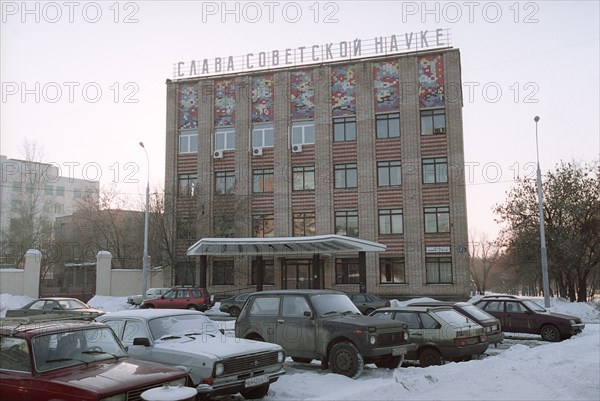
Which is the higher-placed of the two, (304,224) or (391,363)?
(304,224)

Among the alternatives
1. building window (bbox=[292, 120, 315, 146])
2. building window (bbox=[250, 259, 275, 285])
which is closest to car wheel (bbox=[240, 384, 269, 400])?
building window (bbox=[250, 259, 275, 285])

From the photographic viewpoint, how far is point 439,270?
3703 centimetres

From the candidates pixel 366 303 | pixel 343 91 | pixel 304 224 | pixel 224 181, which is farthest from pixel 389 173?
pixel 366 303

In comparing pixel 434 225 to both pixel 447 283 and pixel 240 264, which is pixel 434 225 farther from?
pixel 240 264

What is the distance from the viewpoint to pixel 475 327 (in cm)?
1298

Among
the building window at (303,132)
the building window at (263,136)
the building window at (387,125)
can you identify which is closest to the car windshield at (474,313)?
the building window at (387,125)

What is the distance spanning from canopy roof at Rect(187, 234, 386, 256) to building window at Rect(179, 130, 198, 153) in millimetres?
10578

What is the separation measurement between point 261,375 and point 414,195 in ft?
100

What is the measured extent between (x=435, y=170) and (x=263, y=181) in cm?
1295

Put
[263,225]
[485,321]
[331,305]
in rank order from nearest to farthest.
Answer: [331,305], [485,321], [263,225]

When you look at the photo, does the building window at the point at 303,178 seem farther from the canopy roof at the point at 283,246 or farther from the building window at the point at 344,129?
the canopy roof at the point at 283,246

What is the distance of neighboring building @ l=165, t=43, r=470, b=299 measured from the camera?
37.6 metres

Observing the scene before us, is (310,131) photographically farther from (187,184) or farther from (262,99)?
(187,184)

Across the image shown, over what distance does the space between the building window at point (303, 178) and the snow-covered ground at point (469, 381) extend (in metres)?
28.2
